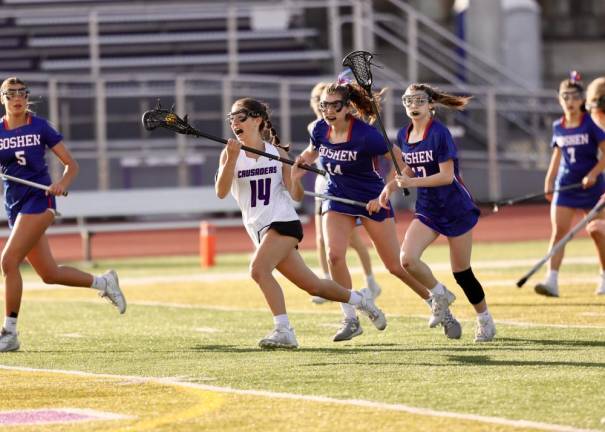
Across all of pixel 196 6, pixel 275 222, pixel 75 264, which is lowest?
pixel 75 264

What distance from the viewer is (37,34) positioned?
3219cm

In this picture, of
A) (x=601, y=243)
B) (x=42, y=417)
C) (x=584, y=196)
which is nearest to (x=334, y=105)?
(x=42, y=417)

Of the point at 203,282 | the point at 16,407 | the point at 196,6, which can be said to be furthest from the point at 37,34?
the point at 16,407

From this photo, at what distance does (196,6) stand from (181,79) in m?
6.50

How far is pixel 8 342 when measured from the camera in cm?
1066

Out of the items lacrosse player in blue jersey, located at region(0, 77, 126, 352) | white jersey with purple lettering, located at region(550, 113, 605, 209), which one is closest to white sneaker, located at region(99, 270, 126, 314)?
lacrosse player in blue jersey, located at region(0, 77, 126, 352)

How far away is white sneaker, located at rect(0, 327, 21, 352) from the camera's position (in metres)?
10.6

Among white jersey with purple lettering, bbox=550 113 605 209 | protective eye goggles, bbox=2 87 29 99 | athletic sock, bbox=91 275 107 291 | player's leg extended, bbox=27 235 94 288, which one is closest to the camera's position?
protective eye goggles, bbox=2 87 29 99

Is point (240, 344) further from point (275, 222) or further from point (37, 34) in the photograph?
point (37, 34)

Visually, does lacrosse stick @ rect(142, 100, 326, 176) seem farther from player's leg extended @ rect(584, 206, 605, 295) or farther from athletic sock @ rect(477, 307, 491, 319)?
player's leg extended @ rect(584, 206, 605, 295)

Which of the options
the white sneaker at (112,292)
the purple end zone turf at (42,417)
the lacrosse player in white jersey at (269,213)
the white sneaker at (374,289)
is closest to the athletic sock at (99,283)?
the white sneaker at (112,292)

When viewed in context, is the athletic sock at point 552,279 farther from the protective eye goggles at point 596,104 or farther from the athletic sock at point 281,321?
the athletic sock at point 281,321

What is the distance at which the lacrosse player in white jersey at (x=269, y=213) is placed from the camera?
10148mm

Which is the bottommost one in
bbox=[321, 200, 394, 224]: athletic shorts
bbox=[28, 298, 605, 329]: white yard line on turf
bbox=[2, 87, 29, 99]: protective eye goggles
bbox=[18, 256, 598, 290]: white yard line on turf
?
bbox=[18, 256, 598, 290]: white yard line on turf
